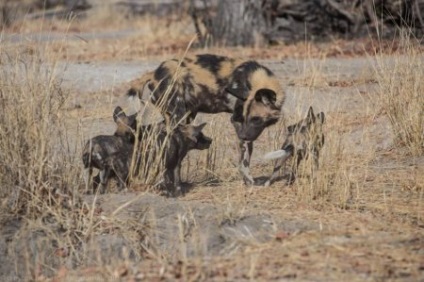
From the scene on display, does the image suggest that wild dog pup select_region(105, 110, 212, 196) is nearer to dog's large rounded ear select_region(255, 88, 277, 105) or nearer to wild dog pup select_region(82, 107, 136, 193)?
wild dog pup select_region(82, 107, 136, 193)

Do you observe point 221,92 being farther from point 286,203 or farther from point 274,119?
point 286,203

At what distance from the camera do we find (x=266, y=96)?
7.23 meters

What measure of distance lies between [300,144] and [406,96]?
138cm

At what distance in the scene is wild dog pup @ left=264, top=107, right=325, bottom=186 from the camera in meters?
6.62

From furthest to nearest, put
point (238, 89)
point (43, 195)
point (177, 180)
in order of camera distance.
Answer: point (238, 89) < point (177, 180) < point (43, 195)

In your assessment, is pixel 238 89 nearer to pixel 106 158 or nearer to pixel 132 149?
pixel 132 149

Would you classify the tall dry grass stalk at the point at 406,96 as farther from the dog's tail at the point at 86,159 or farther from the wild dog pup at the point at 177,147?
the dog's tail at the point at 86,159

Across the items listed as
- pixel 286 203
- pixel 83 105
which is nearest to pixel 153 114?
pixel 286 203

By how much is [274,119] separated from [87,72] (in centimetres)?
497

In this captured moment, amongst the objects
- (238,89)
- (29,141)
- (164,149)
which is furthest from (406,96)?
(29,141)

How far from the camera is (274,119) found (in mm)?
7328

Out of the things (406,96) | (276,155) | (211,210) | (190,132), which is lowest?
(211,210)

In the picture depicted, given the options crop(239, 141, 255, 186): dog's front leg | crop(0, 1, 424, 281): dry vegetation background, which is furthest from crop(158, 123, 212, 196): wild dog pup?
crop(239, 141, 255, 186): dog's front leg

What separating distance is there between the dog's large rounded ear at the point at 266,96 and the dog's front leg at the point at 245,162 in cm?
34
